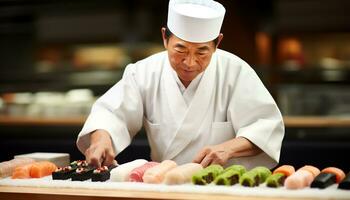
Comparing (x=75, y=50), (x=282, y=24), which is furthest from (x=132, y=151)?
(x=75, y=50)

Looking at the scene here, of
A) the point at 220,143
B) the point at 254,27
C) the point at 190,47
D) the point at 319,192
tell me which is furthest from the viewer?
the point at 254,27

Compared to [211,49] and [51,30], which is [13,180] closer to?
[211,49]

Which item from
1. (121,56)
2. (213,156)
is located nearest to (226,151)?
(213,156)

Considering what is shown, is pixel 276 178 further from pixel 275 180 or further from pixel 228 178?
pixel 228 178

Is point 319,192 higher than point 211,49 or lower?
lower

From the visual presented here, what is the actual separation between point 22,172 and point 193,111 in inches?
31.7

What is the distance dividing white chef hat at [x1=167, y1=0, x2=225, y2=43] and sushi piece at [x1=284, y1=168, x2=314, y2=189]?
75cm

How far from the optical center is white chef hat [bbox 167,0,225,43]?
8.17ft

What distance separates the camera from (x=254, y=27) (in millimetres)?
5723

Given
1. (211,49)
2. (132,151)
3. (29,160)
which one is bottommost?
(132,151)

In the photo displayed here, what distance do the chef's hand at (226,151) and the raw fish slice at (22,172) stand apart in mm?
683

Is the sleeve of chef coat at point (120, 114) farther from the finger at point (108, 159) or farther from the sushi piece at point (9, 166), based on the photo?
the sushi piece at point (9, 166)

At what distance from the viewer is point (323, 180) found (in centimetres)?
201

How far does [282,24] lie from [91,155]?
391 centimetres
